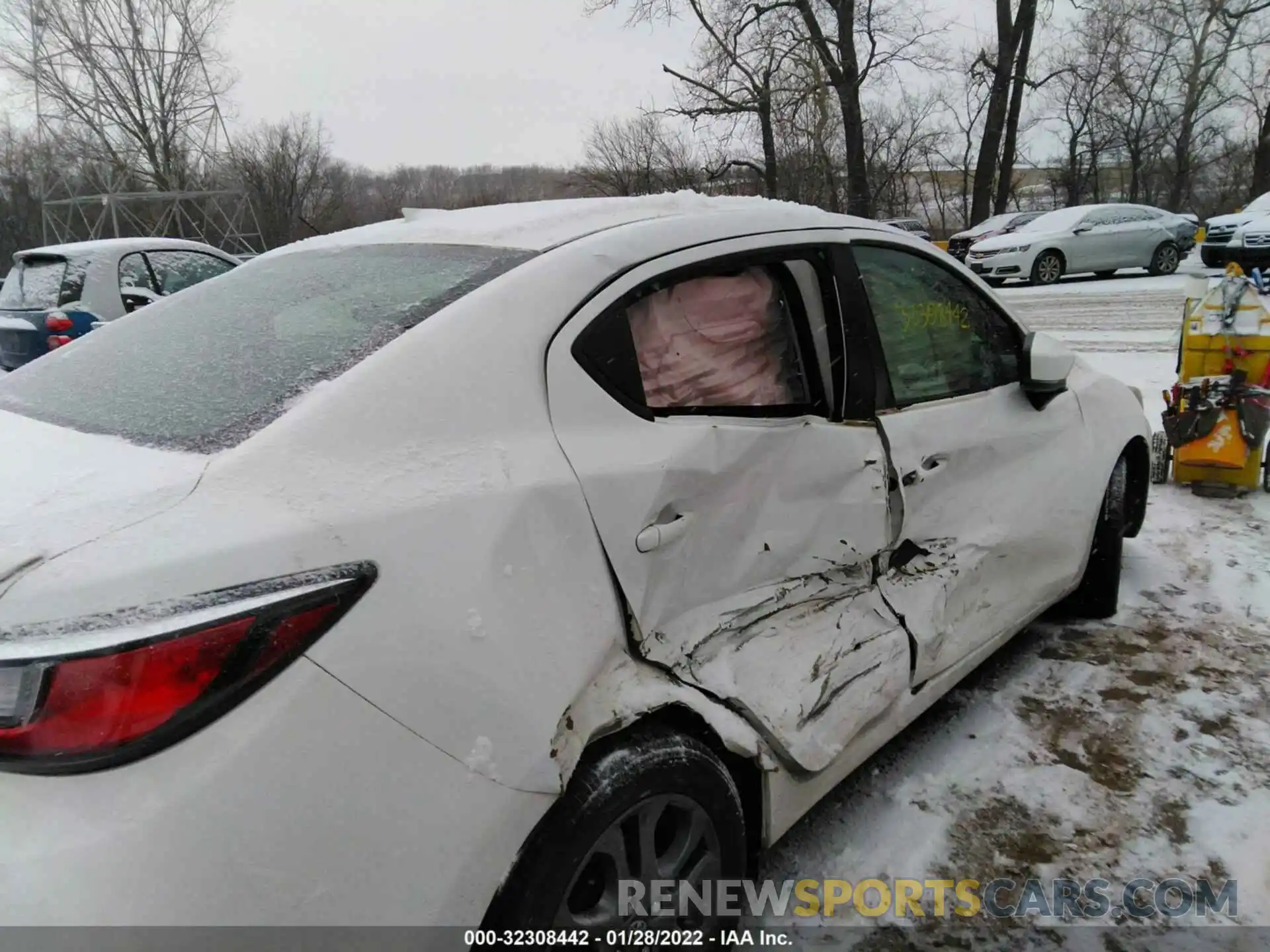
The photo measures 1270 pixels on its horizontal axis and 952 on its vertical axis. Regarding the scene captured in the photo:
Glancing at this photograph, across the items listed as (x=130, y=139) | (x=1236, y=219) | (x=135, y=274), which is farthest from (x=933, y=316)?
(x=130, y=139)

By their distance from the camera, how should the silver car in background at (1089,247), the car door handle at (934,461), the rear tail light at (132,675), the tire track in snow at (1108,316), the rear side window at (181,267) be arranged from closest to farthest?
the rear tail light at (132,675) → the car door handle at (934,461) → the rear side window at (181,267) → the tire track in snow at (1108,316) → the silver car in background at (1089,247)

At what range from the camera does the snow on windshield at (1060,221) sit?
17375 mm

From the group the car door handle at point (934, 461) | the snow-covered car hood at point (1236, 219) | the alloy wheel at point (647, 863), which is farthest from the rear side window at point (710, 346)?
the snow-covered car hood at point (1236, 219)

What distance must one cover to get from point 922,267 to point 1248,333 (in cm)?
332

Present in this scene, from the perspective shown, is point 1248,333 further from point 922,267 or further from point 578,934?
point 578,934

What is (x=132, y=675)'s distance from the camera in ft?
3.76

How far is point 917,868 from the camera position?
92.0 inches

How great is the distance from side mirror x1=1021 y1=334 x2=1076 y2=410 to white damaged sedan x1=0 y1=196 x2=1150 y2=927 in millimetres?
360

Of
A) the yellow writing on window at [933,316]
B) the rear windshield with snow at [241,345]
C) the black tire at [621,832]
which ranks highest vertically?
the rear windshield with snow at [241,345]

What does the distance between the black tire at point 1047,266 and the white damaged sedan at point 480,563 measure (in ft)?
53.5

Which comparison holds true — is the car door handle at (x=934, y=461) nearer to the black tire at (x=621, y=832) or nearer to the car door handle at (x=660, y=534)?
the car door handle at (x=660, y=534)

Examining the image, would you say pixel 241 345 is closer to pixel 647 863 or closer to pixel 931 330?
pixel 647 863

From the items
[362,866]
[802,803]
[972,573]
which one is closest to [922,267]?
[972,573]

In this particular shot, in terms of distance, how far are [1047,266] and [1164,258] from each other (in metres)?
2.61
